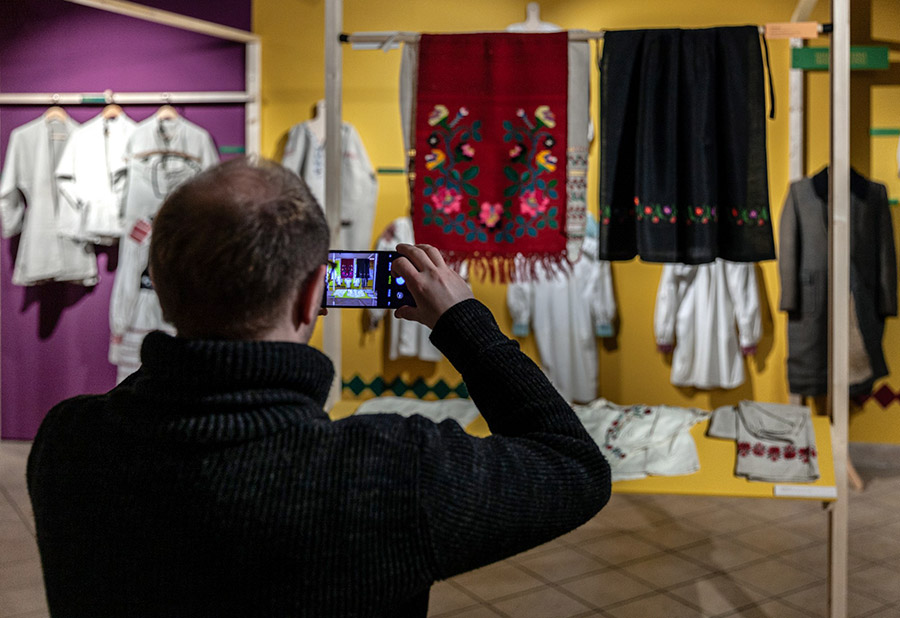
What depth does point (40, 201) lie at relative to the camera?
14.9 feet

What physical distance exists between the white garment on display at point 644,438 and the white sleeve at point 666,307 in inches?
47.7

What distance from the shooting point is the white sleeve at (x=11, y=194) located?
179 inches

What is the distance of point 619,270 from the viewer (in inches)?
177

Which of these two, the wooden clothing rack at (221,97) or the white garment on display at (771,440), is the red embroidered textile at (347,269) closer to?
the white garment on display at (771,440)

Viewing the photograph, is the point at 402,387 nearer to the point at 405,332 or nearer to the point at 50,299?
the point at 405,332

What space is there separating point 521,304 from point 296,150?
141 cm

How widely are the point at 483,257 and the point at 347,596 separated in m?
1.89

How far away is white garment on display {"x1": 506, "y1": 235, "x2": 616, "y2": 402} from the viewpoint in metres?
4.31

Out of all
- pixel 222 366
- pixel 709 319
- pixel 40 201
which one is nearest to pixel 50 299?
pixel 40 201

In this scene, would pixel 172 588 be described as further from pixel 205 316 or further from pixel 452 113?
pixel 452 113

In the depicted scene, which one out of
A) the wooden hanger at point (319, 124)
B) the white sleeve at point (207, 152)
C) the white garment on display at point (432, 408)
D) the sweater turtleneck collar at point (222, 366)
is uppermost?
the wooden hanger at point (319, 124)

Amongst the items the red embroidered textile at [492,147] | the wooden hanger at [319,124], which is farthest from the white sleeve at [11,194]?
the red embroidered textile at [492,147]

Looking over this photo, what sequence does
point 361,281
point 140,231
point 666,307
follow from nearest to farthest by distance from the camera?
point 361,281 → point 666,307 → point 140,231

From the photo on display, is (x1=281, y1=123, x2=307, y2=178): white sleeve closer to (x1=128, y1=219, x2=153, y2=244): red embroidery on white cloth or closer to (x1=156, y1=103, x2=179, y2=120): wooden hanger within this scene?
(x1=156, y1=103, x2=179, y2=120): wooden hanger
